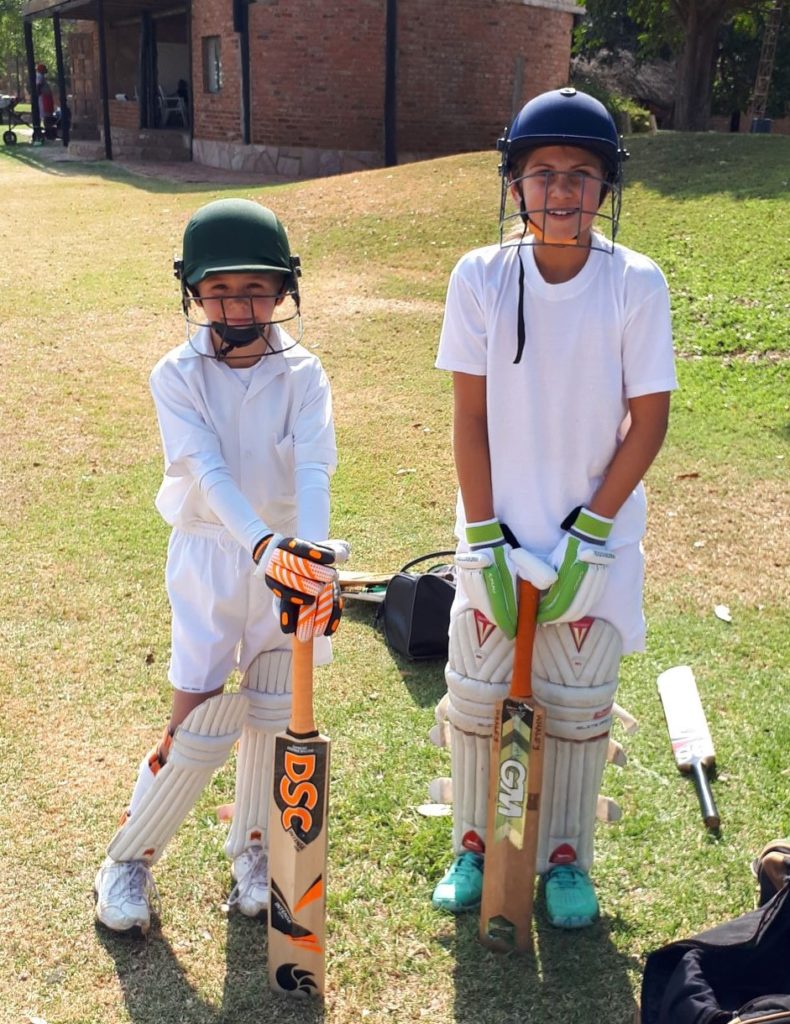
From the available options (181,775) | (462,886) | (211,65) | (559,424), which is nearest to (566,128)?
Result: (559,424)

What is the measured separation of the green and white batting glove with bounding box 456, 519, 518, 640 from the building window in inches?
904

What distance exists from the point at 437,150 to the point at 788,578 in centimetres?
1866

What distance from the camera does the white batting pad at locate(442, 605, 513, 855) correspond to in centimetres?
274

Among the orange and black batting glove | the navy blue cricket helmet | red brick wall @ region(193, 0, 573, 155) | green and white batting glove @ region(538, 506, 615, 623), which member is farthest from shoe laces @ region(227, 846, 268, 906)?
red brick wall @ region(193, 0, 573, 155)

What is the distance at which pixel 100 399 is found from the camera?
8000 millimetres

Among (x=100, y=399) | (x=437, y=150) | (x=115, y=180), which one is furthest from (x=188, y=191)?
(x=100, y=399)

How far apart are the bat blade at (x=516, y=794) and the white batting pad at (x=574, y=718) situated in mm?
99

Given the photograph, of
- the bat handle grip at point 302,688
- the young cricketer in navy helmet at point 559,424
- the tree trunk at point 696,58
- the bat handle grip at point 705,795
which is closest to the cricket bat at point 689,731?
the bat handle grip at point 705,795

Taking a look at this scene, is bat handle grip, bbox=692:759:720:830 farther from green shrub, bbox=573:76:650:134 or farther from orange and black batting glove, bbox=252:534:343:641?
→ green shrub, bbox=573:76:650:134

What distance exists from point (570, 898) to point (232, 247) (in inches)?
73.2

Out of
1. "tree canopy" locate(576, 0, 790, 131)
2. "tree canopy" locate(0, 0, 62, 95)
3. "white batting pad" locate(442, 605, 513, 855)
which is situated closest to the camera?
"white batting pad" locate(442, 605, 513, 855)

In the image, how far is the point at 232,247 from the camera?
102 inches

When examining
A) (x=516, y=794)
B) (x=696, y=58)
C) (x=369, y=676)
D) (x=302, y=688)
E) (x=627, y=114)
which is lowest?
(x=369, y=676)

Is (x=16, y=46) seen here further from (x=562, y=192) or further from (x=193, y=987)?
(x=193, y=987)
